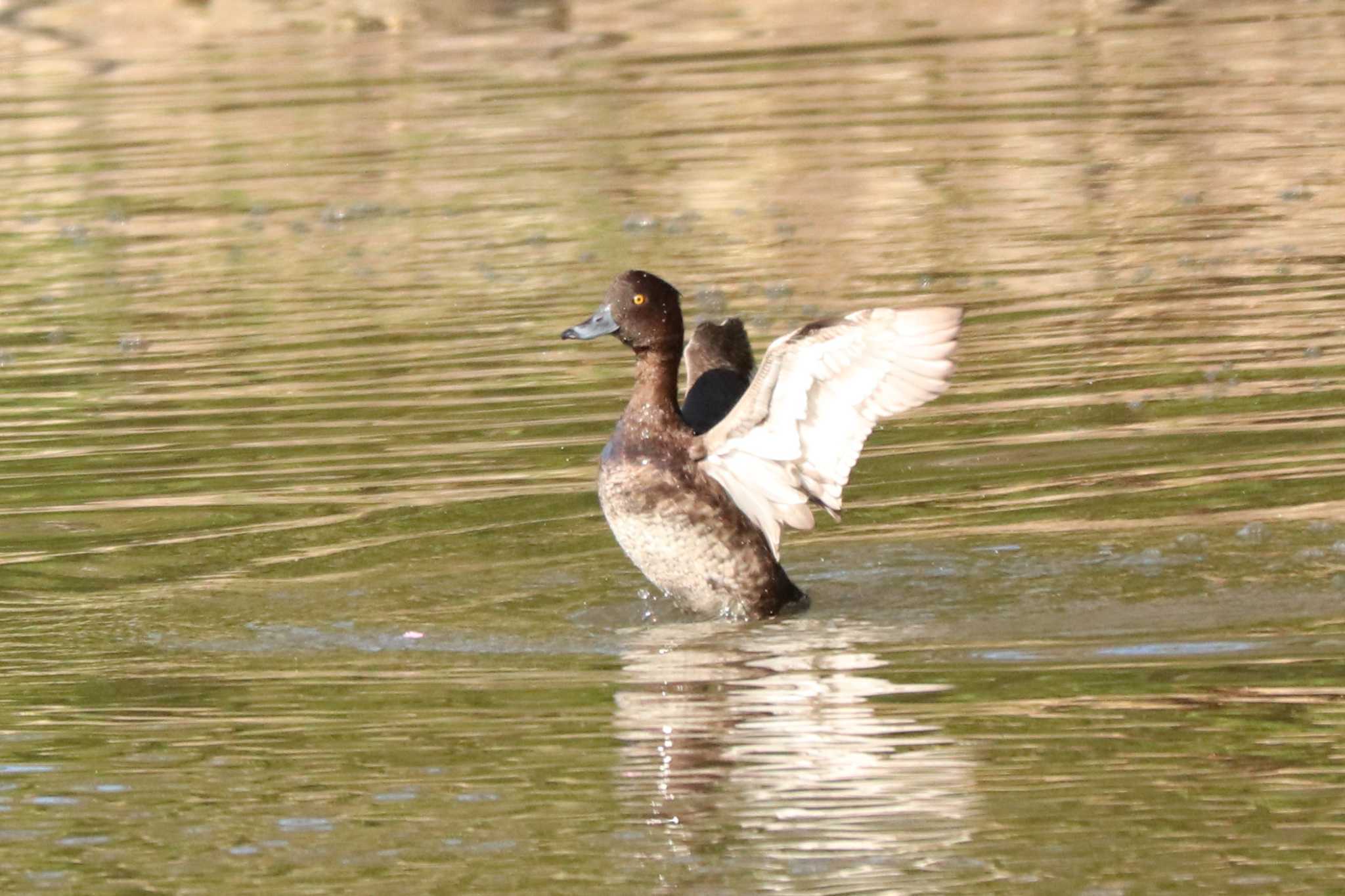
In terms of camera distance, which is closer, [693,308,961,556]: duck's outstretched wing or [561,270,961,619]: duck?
[693,308,961,556]: duck's outstretched wing

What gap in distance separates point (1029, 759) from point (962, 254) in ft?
27.9

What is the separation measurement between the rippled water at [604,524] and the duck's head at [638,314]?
88 cm

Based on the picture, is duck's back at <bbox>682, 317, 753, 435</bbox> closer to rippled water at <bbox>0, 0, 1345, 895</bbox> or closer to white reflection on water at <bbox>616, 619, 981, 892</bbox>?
rippled water at <bbox>0, 0, 1345, 895</bbox>

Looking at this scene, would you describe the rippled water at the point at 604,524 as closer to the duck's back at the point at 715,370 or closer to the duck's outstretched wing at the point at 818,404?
the duck's outstretched wing at the point at 818,404

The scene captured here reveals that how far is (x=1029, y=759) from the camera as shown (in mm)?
6422

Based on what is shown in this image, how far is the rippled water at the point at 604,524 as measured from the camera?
6.12 metres

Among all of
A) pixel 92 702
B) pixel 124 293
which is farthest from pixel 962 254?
pixel 92 702

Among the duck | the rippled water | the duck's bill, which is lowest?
the rippled water

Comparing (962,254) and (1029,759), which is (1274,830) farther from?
(962,254)

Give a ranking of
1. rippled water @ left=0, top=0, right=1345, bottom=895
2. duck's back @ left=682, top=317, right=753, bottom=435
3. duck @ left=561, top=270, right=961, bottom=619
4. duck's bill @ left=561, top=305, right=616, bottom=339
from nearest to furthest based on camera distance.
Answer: rippled water @ left=0, top=0, right=1345, bottom=895 < duck @ left=561, top=270, right=961, bottom=619 < duck's bill @ left=561, top=305, right=616, bottom=339 < duck's back @ left=682, top=317, right=753, bottom=435

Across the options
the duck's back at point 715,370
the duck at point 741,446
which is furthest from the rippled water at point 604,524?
the duck's back at point 715,370

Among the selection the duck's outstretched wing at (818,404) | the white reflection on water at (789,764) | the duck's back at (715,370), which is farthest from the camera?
the duck's back at (715,370)

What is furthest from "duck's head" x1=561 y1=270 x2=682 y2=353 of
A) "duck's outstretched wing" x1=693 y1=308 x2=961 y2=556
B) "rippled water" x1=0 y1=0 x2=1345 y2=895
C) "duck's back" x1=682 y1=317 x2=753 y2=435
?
"rippled water" x1=0 y1=0 x2=1345 y2=895

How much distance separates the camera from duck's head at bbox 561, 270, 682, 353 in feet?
28.6
